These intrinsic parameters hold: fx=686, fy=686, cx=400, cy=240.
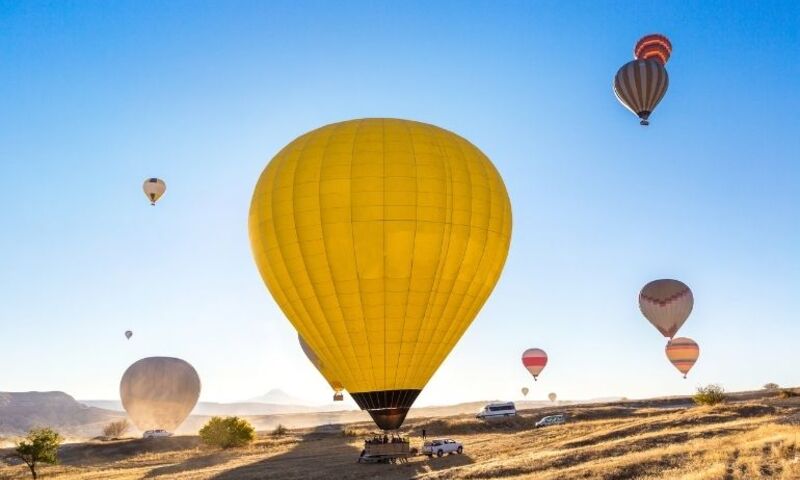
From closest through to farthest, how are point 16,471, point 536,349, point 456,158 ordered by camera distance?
point 456,158, point 16,471, point 536,349

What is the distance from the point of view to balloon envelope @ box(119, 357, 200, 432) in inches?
3199

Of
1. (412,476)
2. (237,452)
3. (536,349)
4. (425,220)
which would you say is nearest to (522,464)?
(412,476)

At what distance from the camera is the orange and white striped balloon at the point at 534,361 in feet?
271

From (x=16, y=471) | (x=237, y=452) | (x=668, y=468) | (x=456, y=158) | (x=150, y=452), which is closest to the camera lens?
(x=668, y=468)

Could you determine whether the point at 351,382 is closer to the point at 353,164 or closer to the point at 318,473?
the point at 318,473

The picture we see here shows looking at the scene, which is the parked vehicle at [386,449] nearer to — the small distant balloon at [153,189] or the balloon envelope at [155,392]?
the small distant balloon at [153,189]

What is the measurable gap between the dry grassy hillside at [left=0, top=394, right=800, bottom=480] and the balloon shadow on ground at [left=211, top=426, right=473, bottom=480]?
8 centimetres

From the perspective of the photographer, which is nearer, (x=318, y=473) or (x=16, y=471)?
(x=318, y=473)

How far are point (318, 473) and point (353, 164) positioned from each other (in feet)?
52.0

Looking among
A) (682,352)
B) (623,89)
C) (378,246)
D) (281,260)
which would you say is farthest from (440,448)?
(682,352)

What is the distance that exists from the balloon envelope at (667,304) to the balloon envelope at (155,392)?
2121 inches

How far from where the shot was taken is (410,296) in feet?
113

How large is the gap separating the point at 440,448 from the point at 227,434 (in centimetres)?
2612

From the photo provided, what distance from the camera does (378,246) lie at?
3409 centimetres
